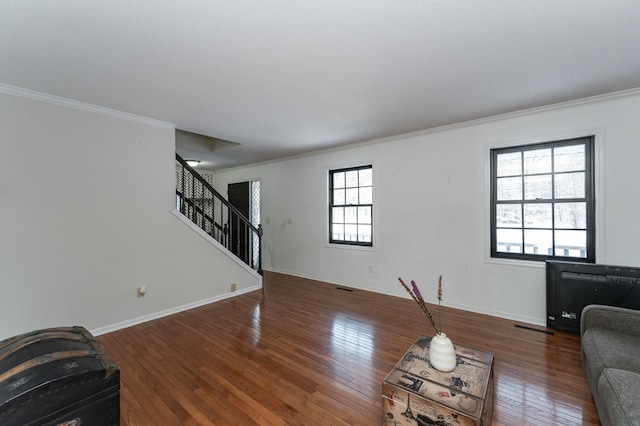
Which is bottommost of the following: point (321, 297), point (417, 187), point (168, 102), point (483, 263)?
point (321, 297)

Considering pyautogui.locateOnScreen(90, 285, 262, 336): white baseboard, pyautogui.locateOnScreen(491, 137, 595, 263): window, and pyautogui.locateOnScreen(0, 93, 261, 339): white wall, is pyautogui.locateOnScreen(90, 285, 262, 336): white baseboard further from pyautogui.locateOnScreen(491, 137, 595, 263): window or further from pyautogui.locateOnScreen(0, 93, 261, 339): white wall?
pyautogui.locateOnScreen(491, 137, 595, 263): window

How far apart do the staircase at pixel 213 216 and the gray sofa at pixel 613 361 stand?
4222 mm

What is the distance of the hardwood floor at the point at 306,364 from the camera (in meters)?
1.81

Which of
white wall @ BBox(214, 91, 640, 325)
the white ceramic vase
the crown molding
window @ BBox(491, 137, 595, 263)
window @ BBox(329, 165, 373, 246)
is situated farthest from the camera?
window @ BBox(329, 165, 373, 246)

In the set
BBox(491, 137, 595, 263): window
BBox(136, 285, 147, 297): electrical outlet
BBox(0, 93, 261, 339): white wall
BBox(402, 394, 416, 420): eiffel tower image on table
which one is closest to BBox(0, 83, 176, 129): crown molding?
BBox(0, 93, 261, 339): white wall

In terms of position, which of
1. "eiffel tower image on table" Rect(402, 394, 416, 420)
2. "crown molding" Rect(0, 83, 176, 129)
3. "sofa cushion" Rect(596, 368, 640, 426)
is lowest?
"eiffel tower image on table" Rect(402, 394, 416, 420)

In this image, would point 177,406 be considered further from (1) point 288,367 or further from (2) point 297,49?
(2) point 297,49

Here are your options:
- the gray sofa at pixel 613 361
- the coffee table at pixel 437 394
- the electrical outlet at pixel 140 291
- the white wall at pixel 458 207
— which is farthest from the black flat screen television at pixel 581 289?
the electrical outlet at pixel 140 291

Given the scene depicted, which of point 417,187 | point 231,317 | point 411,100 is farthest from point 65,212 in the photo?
point 417,187

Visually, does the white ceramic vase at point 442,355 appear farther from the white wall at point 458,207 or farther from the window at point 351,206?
the window at point 351,206

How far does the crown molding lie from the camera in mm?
2582

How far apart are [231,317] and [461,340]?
2691 mm

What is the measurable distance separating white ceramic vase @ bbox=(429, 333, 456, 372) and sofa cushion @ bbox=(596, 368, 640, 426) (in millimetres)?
694

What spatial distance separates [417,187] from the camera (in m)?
4.11
